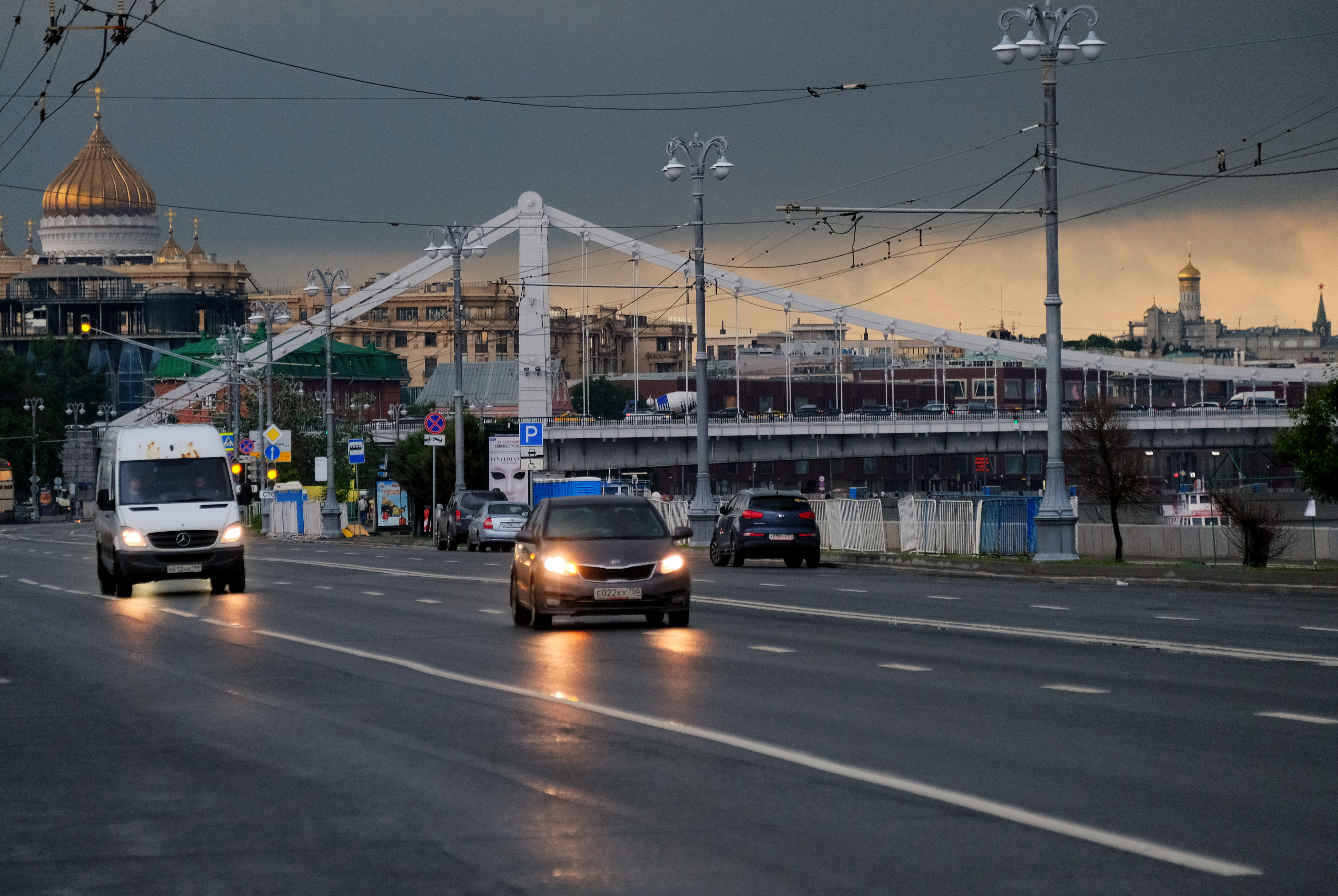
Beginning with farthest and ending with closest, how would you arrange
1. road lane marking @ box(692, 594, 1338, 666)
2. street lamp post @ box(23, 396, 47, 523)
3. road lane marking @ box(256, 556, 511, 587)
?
street lamp post @ box(23, 396, 47, 523) → road lane marking @ box(256, 556, 511, 587) → road lane marking @ box(692, 594, 1338, 666)

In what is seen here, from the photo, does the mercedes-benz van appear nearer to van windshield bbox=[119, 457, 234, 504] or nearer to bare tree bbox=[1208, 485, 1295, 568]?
van windshield bbox=[119, 457, 234, 504]

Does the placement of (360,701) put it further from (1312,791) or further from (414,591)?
(414,591)

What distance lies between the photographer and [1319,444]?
54.1 metres

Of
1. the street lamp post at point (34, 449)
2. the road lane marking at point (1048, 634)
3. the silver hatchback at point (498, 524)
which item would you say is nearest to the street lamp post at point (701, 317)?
the silver hatchback at point (498, 524)

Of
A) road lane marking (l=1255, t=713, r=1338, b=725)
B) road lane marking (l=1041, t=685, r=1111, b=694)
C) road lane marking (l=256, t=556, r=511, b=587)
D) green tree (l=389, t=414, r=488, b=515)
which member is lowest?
road lane marking (l=256, t=556, r=511, b=587)

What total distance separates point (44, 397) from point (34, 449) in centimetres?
2111

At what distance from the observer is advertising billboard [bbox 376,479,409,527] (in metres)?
74.4

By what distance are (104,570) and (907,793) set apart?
2328 centimetres

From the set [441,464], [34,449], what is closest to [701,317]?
[441,464]

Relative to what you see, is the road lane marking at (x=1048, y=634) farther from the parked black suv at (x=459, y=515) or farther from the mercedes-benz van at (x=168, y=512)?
the parked black suv at (x=459, y=515)

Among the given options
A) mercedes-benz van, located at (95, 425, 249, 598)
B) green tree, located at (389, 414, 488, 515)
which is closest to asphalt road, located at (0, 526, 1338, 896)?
mercedes-benz van, located at (95, 425, 249, 598)

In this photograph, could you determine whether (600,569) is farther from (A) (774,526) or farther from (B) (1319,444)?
(B) (1319,444)

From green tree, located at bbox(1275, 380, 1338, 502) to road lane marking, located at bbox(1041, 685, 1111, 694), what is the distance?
4261 centimetres

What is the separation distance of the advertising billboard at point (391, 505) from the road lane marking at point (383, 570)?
25.0 metres
